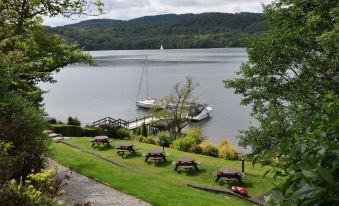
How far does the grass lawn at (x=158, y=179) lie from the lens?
14109 millimetres

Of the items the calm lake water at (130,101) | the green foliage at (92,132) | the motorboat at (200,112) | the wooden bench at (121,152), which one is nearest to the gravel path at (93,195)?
the wooden bench at (121,152)

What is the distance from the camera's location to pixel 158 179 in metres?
16.8

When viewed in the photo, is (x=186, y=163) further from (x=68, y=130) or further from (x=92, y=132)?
(x=92, y=132)

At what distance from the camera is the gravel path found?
1317cm

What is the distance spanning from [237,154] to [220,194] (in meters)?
11.3

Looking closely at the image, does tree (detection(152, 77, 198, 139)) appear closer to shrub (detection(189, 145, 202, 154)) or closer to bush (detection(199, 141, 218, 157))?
shrub (detection(189, 145, 202, 154))

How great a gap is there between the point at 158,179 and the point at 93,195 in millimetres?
3723

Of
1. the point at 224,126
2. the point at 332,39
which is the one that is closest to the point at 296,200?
the point at 332,39

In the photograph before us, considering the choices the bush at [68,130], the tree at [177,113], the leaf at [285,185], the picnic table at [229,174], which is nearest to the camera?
the leaf at [285,185]

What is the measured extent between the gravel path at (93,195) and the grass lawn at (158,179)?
40 cm

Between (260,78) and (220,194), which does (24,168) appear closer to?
(220,194)

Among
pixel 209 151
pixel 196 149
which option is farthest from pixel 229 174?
pixel 196 149

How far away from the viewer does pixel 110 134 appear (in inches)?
1471

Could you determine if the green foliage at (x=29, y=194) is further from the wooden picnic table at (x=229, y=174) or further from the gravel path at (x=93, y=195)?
the wooden picnic table at (x=229, y=174)
